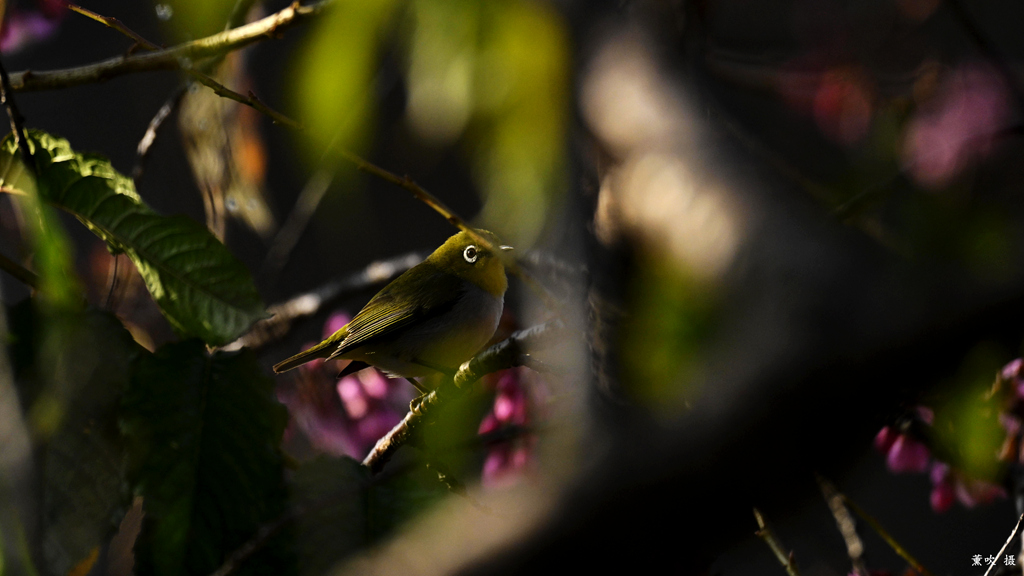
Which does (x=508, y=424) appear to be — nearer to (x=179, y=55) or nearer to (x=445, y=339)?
(x=445, y=339)

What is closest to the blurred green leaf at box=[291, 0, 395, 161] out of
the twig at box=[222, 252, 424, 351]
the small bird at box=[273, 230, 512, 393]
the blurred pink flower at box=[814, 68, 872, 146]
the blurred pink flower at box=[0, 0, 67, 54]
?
the small bird at box=[273, 230, 512, 393]

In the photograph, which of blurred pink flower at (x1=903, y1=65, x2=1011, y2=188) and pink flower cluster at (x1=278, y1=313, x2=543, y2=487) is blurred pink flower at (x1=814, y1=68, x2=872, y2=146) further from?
pink flower cluster at (x1=278, y1=313, x2=543, y2=487)

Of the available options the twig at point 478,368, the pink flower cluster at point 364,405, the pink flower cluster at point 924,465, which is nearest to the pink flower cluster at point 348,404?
the pink flower cluster at point 364,405

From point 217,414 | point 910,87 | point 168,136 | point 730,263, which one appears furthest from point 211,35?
point 168,136

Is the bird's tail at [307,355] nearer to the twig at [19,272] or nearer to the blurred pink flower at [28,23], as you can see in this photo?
the twig at [19,272]

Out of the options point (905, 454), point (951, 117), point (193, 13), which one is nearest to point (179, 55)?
point (193, 13)
